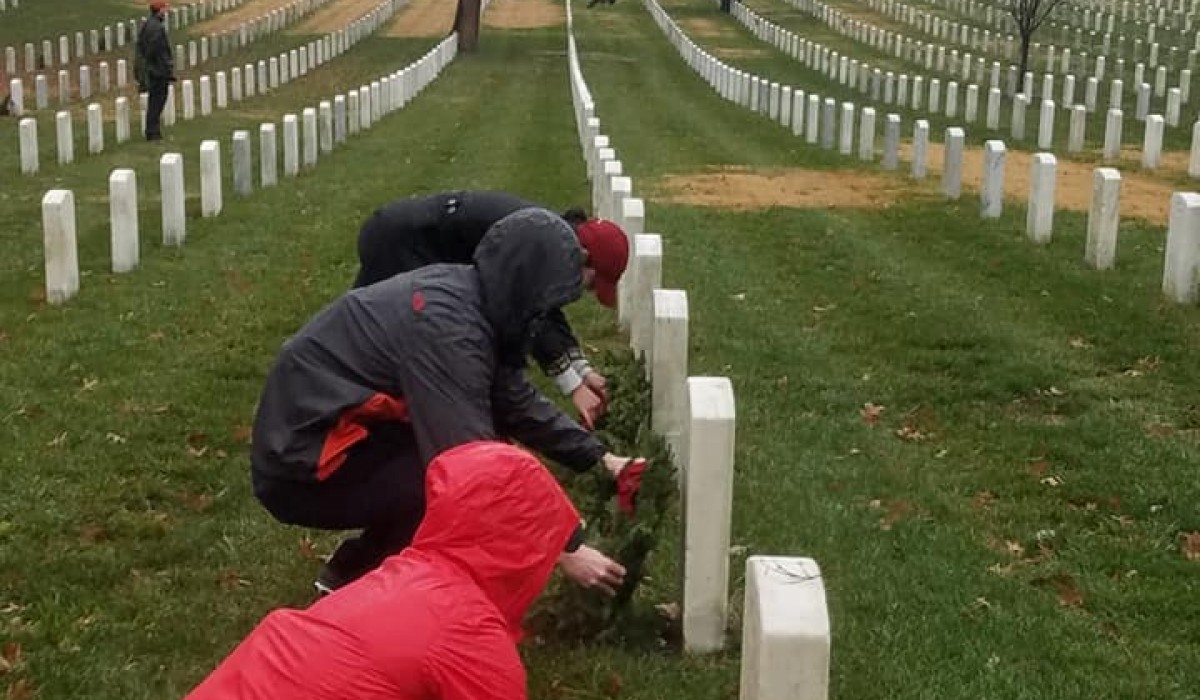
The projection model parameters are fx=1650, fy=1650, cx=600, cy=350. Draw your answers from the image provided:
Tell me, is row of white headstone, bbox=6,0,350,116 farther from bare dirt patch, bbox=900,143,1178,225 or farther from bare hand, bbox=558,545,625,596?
bare hand, bbox=558,545,625,596

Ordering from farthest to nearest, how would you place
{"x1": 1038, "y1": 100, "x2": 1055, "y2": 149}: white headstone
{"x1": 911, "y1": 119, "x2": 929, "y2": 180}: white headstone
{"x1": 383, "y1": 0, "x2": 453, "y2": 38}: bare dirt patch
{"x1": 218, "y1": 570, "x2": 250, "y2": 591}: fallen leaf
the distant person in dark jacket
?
{"x1": 383, "y1": 0, "x2": 453, "y2": 38}: bare dirt patch, {"x1": 1038, "y1": 100, "x2": 1055, "y2": 149}: white headstone, the distant person in dark jacket, {"x1": 911, "y1": 119, "x2": 929, "y2": 180}: white headstone, {"x1": 218, "y1": 570, "x2": 250, "y2": 591}: fallen leaf

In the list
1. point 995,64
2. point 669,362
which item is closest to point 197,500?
point 669,362

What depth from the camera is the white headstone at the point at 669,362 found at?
6.28m

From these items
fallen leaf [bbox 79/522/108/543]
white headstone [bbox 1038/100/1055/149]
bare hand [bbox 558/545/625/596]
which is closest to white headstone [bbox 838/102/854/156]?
white headstone [bbox 1038/100/1055/149]

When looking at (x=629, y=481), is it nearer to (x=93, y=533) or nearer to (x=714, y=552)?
(x=714, y=552)

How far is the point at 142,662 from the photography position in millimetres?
5176

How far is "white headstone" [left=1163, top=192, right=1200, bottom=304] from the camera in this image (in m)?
10.7

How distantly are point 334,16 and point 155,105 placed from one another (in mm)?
A: 32813

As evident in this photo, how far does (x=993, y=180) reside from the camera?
15055 mm

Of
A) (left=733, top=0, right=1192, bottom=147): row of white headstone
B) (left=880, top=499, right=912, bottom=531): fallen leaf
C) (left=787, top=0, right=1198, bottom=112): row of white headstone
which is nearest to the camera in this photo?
(left=880, top=499, right=912, bottom=531): fallen leaf

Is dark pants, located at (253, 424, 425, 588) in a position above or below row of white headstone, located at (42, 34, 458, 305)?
above

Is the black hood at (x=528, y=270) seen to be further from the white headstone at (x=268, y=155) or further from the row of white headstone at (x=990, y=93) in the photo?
the row of white headstone at (x=990, y=93)

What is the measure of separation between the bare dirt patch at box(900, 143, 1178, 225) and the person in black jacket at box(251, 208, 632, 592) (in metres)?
11.7

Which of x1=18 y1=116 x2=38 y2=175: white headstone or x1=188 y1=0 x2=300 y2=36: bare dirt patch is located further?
x1=188 y1=0 x2=300 y2=36: bare dirt patch
